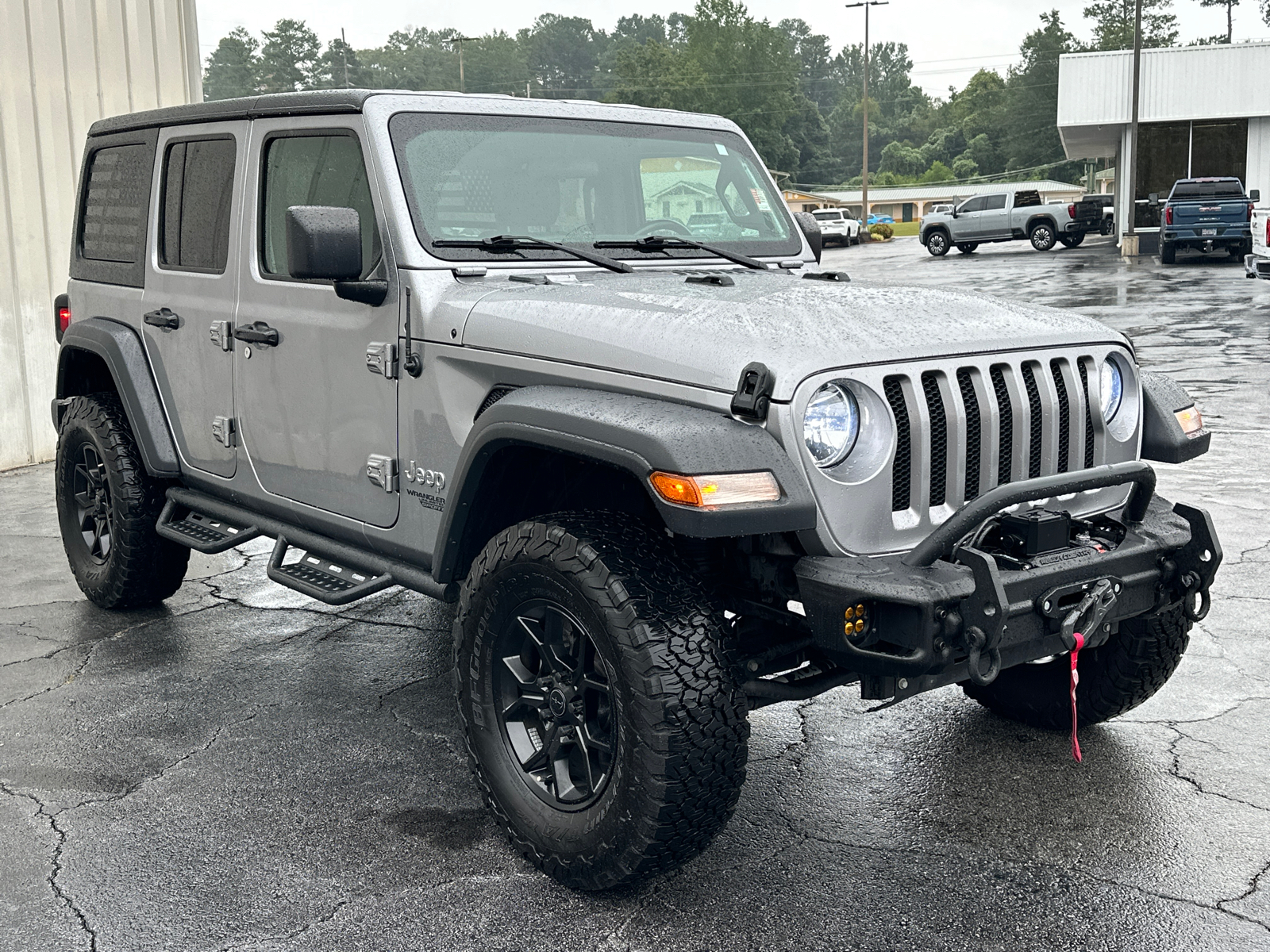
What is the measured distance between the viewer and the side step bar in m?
4.11

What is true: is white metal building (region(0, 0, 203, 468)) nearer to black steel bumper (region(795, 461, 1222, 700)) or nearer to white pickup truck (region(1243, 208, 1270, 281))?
black steel bumper (region(795, 461, 1222, 700))

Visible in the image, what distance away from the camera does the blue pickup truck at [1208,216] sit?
90.5 feet

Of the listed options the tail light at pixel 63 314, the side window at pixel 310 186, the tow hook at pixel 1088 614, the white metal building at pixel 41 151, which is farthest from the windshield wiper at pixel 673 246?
the white metal building at pixel 41 151

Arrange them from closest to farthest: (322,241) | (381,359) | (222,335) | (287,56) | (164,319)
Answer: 1. (322,241)
2. (381,359)
3. (222,335)
4. (164,319)
5. (287,56)

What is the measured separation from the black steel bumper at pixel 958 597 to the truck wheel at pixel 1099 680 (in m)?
0.66

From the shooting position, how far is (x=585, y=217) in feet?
14.3

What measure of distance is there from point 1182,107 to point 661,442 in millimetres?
37772

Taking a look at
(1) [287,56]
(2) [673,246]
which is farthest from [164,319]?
(1) [287,56]

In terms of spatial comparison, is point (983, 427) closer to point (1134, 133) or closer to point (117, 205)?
point (117, 205)

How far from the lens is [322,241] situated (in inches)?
144

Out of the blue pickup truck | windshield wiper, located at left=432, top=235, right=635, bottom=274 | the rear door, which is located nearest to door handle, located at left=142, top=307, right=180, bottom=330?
windshield wiper, located at left=432, top=235, right=635, bottom=274

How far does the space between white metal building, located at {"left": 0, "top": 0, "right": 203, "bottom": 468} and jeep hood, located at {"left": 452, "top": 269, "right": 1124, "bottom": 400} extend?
22.6 ft

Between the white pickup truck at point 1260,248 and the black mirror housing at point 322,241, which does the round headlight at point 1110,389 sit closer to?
the black mirror housing at point 322,241

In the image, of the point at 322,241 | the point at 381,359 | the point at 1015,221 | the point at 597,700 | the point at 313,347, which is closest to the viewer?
the point at 597,700
